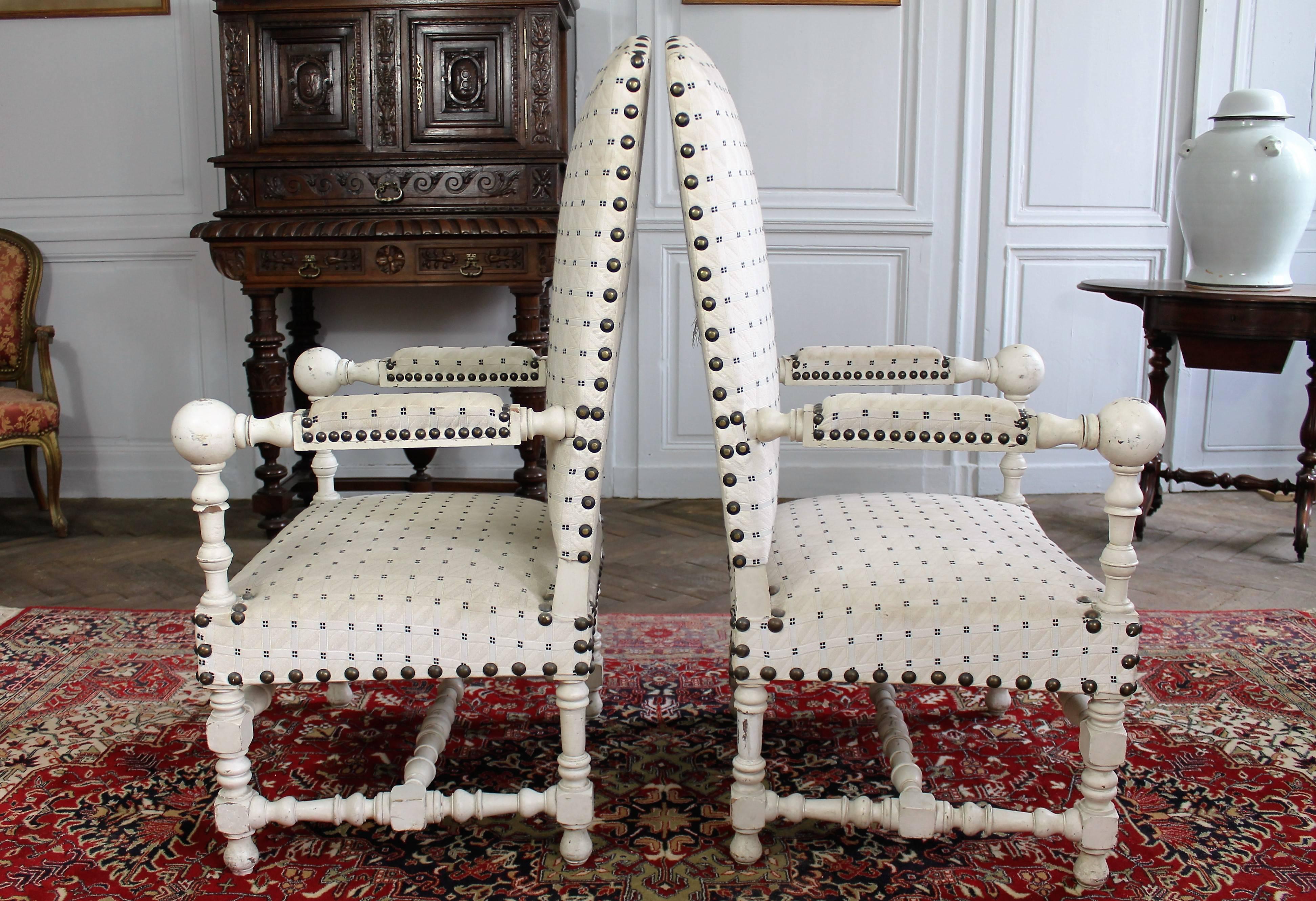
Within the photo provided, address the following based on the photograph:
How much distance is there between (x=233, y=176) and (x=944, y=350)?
245cm

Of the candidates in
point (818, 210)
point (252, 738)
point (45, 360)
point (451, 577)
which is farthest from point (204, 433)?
point (818, 210)

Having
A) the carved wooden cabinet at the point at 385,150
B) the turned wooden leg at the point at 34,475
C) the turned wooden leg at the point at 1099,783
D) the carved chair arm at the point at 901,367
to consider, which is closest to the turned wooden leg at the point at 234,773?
the carved chair arm at the point at 901,367

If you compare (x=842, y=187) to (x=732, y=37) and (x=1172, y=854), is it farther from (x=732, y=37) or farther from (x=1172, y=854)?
(x=1172, y=854)

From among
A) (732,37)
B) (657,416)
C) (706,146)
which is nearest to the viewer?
(706,146)

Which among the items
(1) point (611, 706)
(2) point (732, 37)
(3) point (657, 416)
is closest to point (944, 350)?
(3) point (657, 416)

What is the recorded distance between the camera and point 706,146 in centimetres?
143

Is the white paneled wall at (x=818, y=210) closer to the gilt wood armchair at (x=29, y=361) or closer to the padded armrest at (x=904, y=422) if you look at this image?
the gilt wood armchair at (x=29, y=361)

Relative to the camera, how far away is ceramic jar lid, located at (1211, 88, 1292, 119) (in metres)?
3.00

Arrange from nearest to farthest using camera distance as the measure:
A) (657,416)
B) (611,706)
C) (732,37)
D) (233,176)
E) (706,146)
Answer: (706,146)
(611,706)
(233,176)
(732,37)
(657,416)

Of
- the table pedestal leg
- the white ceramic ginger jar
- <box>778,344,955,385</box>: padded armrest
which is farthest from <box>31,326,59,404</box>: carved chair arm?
the white ceramic ginger jar

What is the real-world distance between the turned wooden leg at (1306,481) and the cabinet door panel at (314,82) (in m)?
2.94

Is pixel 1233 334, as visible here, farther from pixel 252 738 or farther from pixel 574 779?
pixel 252 738

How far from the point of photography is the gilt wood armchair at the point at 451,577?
147 cm

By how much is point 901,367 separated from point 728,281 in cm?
66
